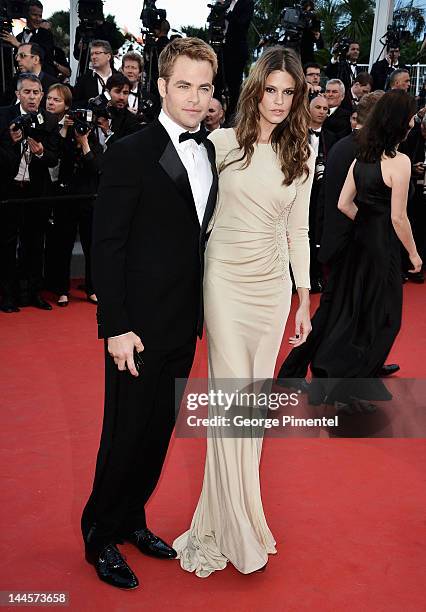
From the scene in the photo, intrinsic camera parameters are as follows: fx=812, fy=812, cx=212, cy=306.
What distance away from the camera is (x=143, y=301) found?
2336mm

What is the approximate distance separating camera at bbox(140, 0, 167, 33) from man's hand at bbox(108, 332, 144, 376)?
5777mm

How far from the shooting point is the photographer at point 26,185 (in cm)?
558

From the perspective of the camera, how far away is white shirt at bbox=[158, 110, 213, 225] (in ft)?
7.56

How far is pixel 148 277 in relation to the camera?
2.31 metres

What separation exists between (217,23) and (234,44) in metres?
0.47

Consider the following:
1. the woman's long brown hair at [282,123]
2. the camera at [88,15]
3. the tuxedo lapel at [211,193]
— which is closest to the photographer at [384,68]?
the camera at [88,15]

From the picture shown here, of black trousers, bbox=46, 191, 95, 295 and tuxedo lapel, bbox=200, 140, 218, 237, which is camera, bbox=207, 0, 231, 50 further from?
tuxedo lapel, bbox=200, 140, 218, 237

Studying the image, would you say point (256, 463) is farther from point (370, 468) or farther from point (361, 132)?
point (361, 132)

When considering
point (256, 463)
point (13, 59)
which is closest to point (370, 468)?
point (256, 463)

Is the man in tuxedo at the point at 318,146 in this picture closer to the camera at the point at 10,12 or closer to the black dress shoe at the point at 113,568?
the camera at the point at 10,12

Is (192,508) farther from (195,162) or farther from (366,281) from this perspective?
(366,281)

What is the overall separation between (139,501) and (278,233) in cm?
96

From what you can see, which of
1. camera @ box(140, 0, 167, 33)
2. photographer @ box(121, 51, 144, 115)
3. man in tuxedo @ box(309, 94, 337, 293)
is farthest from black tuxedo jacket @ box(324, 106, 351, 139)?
camera @ box(140, 0, 167, 33)

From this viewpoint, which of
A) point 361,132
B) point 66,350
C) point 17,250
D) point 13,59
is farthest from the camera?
point 13,59
